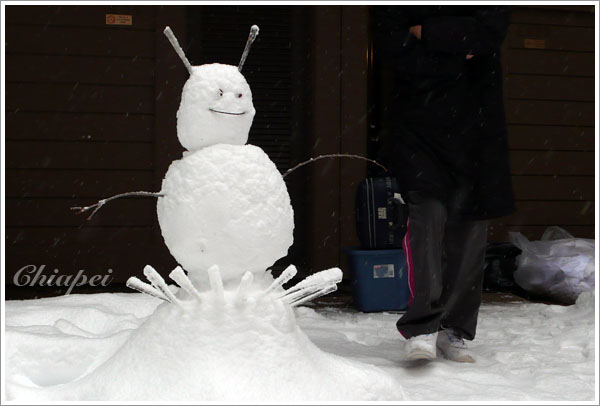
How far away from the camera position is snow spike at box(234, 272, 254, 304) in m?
1.55

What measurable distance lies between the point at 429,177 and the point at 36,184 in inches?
135

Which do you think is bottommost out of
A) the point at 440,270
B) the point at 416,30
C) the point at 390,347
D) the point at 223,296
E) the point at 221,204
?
the point at 390,347

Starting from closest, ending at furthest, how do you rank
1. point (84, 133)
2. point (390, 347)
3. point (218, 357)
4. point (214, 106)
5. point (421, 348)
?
point (218, 357) → point (214, 106) → point (421, 348) → point (390, 347) → point (84, 133)

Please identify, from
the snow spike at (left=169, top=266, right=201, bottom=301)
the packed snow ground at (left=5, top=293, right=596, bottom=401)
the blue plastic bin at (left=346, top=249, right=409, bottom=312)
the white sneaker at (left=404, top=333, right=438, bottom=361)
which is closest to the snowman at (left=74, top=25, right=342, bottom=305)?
the snow spike at (left=169, top=266, right=201, bottom=301)

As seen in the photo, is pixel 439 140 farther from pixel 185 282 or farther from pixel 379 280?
pixel 379 280

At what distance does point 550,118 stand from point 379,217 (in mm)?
2384

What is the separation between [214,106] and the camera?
1721 millimetres

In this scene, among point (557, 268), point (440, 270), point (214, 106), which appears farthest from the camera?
point (557, 268)

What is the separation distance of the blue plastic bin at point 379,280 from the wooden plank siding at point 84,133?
170 centimetres

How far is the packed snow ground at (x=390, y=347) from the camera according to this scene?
1.97 m

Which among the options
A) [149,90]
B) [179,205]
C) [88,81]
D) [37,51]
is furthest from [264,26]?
[179,205]

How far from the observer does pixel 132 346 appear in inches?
64.8

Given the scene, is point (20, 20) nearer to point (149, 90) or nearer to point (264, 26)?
point (149, 90)

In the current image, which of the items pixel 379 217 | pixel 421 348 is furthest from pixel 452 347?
pixel 379 217
